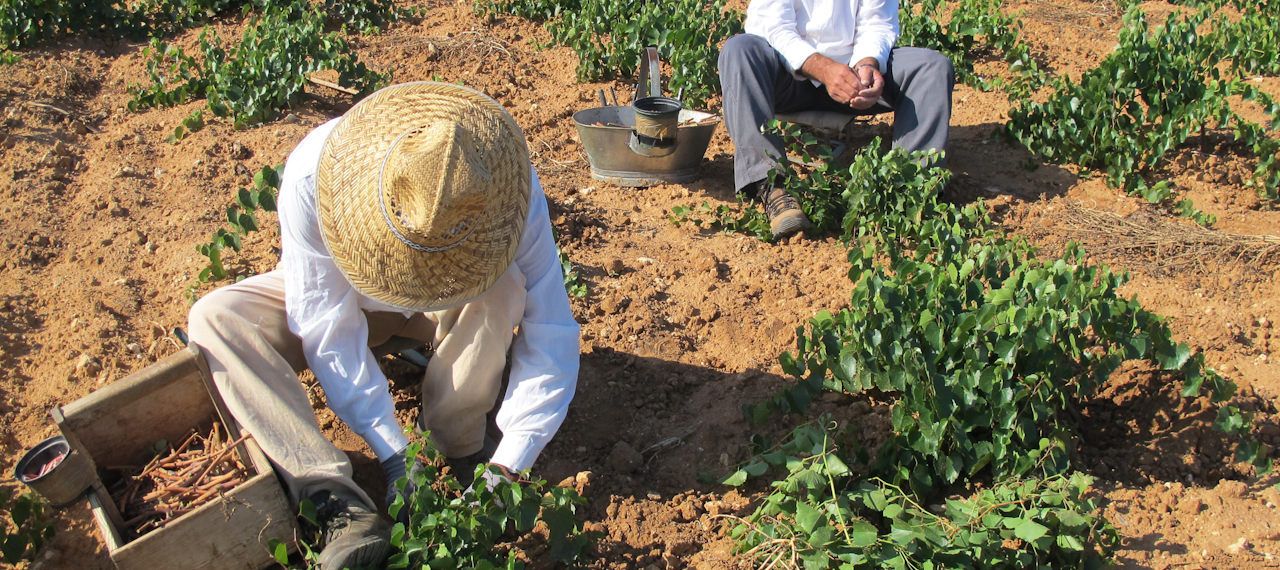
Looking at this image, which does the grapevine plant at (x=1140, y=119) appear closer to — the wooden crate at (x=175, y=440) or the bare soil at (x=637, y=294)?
the bare soil at (x=637, y=294)

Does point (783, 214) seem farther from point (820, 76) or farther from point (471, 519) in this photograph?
point (471, 519)

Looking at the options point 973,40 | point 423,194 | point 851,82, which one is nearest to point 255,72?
point 851,82

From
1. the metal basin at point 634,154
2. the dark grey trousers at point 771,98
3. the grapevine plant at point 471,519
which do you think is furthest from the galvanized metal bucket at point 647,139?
the grapevine plant at point 471,519

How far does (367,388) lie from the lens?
2723mm

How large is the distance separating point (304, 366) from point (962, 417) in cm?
185

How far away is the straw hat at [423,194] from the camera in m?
2.25

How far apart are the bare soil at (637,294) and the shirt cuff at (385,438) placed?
396 millimetres

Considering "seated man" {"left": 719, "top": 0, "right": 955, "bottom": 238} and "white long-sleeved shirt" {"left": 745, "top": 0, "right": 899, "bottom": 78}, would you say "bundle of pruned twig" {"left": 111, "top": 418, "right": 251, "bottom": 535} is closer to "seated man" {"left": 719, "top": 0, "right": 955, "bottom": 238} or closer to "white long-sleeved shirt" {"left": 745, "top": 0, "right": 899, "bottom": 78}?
"seated man" {"left": 719, "top": 0, "right": 955, "bottom": 238}

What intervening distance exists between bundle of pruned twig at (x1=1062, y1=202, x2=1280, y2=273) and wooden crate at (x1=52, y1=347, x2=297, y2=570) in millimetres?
3368

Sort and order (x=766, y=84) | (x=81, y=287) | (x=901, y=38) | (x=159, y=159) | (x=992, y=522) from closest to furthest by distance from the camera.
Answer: (x=992, y=522), (x=81, y=287), (x=766, y=84), (x=159, y=159), (x=901, y=38)

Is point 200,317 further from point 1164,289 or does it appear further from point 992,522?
point 1164,289

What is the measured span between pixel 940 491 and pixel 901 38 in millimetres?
3877

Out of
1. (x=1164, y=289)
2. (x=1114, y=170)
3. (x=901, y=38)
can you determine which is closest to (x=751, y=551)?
(x=1164, y=289)

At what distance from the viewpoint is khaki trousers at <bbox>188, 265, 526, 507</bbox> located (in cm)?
270
